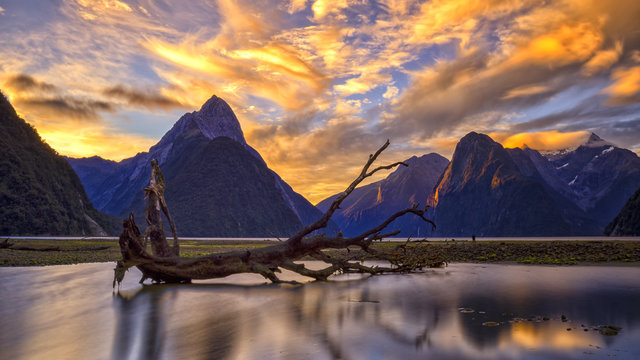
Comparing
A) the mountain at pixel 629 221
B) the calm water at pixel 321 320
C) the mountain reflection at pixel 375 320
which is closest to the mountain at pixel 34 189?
the calm water at pixel 321 320

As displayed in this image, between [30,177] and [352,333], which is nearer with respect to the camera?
[352,333]

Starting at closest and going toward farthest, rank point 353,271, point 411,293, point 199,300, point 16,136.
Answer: point 199,300
point 411,293
point 353,271
point 16,136

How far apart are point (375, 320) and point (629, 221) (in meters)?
153

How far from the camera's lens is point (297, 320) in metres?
11.2

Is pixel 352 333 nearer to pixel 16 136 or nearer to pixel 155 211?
pixel 155 211

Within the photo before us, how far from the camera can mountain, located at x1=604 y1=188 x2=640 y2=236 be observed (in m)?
124

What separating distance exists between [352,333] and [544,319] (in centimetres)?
545

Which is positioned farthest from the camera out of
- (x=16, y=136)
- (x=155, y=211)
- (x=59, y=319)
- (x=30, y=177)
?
(x=16, y=136)

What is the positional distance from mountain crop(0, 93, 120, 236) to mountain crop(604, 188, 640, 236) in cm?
17126

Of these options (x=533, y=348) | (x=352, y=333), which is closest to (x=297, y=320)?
A: (x=352, y=333)

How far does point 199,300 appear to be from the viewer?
14.9 metres

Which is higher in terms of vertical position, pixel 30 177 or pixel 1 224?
pixel 30 177

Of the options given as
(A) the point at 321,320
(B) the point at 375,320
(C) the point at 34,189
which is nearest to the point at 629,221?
(B) the point at 375,320

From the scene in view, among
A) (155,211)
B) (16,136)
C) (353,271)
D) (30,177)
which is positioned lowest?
(353,271)
